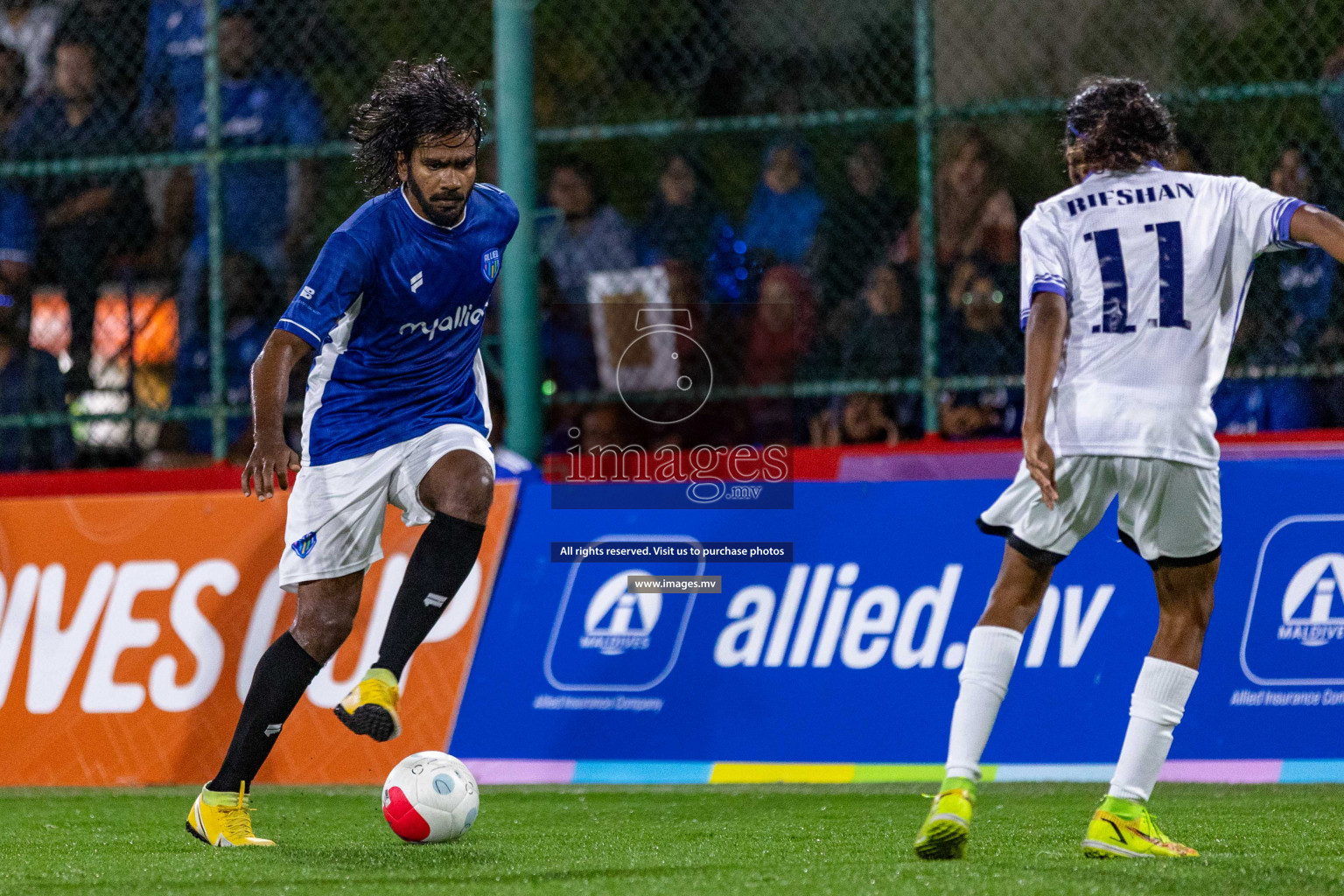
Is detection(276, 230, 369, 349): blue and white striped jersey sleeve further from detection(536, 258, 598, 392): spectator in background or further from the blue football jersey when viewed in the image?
detection(536, 258, 598, 392): spectator in background

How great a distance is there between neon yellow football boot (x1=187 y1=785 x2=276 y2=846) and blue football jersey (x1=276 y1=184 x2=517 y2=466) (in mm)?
982

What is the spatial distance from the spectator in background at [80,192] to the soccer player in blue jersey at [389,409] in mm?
3486

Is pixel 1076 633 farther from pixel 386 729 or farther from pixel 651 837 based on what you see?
pixel 386 729

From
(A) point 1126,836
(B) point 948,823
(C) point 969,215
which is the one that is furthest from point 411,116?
(C) point 969,215

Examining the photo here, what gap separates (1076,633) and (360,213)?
2894 millimetres

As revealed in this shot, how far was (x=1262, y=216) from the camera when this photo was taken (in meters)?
4.12

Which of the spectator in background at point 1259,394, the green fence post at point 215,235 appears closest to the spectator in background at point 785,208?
the spectator in background at point 1259,394

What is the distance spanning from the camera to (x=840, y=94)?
25.3 ft

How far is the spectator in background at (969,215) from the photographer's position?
23.4 feet

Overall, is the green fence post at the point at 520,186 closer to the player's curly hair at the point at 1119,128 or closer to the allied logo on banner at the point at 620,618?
the allied logo on banner at the point at 620,618

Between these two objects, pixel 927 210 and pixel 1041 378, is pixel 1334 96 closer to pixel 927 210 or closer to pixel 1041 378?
pixel 927 210

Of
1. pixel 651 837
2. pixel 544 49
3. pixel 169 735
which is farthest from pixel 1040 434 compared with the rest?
pixel 544 49

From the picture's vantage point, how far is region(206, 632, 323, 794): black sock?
4.74 meters

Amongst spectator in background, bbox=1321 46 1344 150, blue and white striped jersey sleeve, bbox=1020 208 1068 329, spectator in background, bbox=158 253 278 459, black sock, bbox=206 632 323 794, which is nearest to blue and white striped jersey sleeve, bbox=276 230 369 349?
black sock, bbox=206 632 323 794
